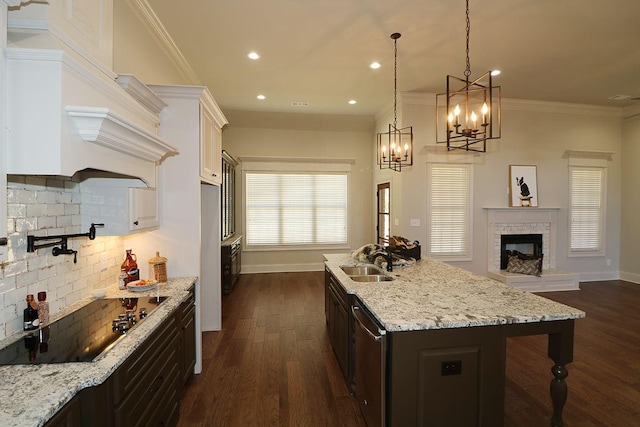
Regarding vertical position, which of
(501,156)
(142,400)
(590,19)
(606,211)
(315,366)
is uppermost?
(590,19)

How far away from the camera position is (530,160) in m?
5.69

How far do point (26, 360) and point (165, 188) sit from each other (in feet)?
5.42

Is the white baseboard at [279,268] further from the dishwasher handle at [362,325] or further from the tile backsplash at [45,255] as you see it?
the dishwasher handle at [362,325]

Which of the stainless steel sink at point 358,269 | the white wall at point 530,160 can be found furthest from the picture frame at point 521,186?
the stainless steel sink at point 358,269

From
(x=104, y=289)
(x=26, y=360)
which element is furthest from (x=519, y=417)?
(x=104, y=289)

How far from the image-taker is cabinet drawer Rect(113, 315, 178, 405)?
134 cm

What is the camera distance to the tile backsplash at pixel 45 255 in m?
1.52

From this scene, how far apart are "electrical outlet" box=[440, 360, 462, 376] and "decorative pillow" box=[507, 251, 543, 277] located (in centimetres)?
468

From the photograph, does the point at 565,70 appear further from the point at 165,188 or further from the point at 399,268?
the point at 165,188

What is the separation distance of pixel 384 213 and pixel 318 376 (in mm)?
4036

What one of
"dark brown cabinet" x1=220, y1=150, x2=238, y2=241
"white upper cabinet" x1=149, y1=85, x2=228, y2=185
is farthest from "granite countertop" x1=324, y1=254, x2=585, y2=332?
"dark brown cabinet" x1=220, y1=150, x2=238, y2=241

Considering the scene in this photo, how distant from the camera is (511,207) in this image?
18.2 feet

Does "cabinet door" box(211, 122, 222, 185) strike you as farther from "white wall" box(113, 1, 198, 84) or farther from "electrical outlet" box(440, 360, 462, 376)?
"electrical outlet" box(440, 360, 462, 376)

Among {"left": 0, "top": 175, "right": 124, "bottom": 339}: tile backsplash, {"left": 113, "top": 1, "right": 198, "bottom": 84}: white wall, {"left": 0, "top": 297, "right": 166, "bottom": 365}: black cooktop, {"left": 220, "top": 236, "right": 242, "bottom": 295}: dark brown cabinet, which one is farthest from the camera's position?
{"left": 220, "top": 236, "right": 242, "bottom": 295}: dark brown cabinet
